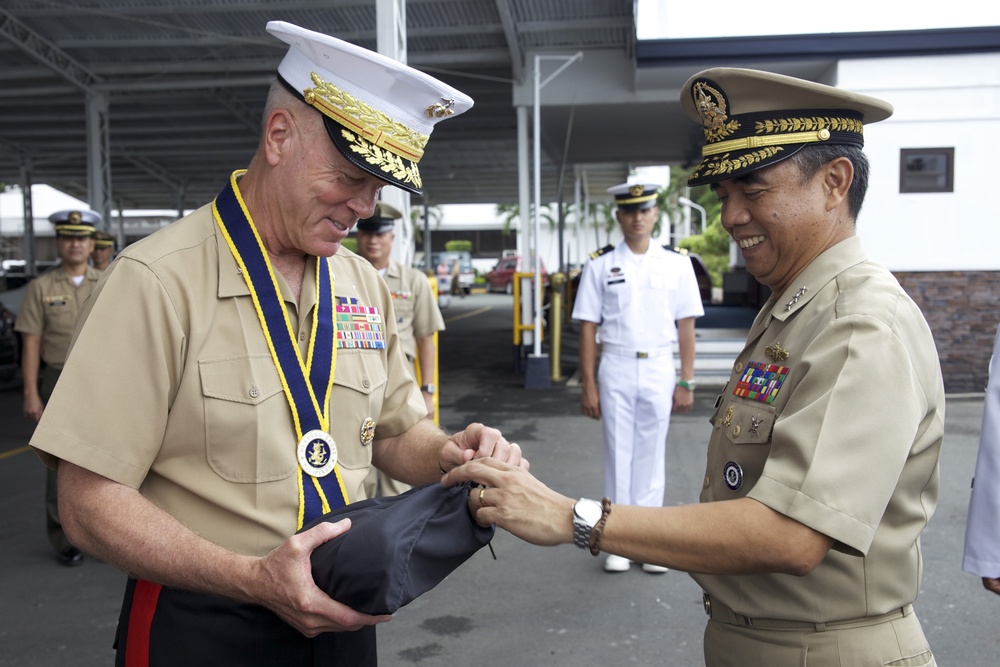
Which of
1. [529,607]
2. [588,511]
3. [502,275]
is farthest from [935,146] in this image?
[502,275]

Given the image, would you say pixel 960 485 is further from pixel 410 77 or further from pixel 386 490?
pixel 410 77

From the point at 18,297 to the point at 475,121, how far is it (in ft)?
31.3

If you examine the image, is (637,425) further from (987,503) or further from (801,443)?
(801,443)

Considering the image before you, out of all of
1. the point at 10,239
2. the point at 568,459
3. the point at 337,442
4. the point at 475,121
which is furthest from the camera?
the point at 10,239

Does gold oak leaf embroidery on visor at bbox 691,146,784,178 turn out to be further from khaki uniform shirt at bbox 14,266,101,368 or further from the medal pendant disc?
khaki uniform shirt at bbox 14,266,101,368

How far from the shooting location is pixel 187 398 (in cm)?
157

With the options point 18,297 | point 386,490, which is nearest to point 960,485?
point 386,490

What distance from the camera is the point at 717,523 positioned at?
153 centimetres

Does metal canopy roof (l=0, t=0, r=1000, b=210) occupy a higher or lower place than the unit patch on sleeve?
higher

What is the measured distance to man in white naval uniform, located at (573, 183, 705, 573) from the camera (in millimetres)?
5043

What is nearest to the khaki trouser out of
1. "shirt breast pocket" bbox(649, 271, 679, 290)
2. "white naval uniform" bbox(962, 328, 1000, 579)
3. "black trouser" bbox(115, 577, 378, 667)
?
"white naval uniform" bbox(962, 328, 1000, 579)

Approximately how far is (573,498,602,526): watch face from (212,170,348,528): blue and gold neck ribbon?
0.50m

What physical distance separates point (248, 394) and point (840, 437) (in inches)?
43.4

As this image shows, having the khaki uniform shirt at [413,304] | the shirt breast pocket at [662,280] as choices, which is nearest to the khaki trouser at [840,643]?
the shirt breast pocket at [662,280]
